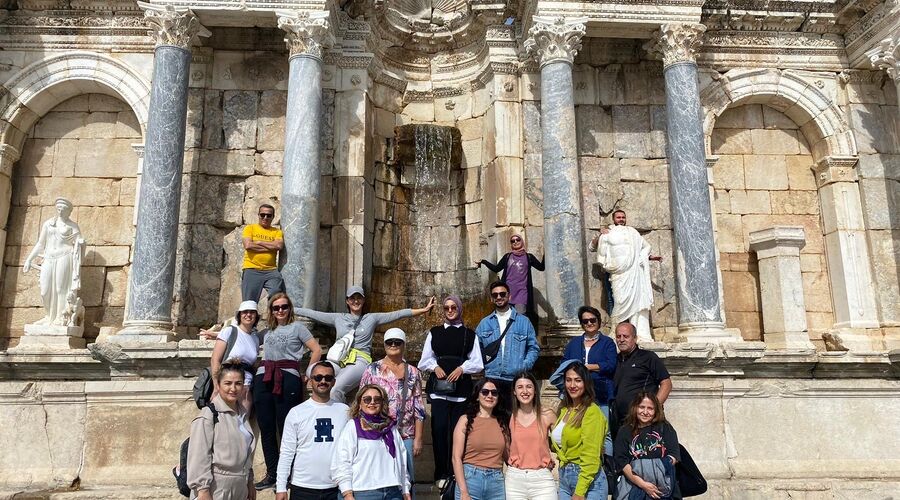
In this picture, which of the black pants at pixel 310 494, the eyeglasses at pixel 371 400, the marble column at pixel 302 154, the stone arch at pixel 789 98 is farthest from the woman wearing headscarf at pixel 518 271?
the black pants at pixel 310 494

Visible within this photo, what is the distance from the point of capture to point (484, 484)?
15.9ft

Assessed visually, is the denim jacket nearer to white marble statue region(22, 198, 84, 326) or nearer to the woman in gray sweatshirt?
the woman in gray sweatshirt

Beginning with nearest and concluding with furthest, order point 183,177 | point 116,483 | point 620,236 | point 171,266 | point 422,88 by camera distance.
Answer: point 116,483, point 171,266, point 620,236, point 183,177, point 422,88

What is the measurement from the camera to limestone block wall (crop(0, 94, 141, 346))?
11625 millimetres

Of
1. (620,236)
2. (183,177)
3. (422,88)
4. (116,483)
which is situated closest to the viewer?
(116,483)

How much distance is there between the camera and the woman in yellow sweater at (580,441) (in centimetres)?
481

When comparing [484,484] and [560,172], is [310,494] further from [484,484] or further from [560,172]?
[560,172]

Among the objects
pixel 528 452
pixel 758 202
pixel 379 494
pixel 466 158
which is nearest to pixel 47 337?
pixel 466 158

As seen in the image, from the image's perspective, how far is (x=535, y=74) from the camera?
39.4 feet

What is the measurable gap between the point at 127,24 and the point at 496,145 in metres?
6.96

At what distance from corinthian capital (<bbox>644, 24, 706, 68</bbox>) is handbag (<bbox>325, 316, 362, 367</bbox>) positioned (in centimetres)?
748

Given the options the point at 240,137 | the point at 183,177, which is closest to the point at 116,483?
the point at 183,177

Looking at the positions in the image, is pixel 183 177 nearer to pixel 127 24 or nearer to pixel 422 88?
pixel 127 24

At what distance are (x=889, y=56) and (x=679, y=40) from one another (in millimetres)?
3747
